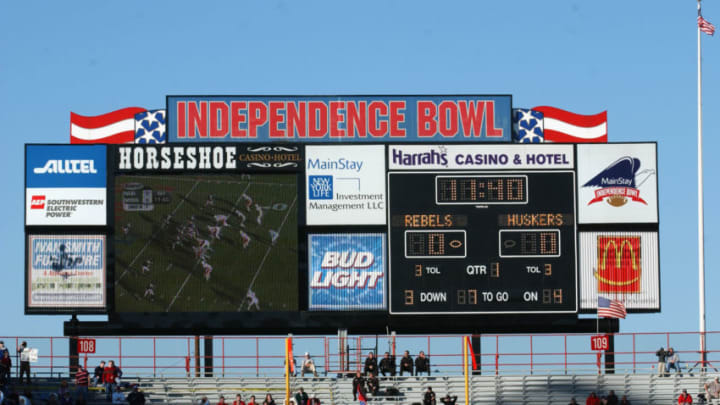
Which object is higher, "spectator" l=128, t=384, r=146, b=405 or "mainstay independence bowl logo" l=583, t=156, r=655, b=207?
"mainstay independence bowl logo" l=583, t=156, r=655, b=207

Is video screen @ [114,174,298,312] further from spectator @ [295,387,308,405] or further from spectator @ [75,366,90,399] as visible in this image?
spectator @ [295,387,308,405]

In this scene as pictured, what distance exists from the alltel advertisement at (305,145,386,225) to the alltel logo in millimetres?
7602

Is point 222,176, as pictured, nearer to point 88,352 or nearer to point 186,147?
point 186,147

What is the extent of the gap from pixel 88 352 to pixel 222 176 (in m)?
6.40

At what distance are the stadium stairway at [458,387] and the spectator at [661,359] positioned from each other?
0.78 feet

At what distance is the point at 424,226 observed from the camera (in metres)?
45.0

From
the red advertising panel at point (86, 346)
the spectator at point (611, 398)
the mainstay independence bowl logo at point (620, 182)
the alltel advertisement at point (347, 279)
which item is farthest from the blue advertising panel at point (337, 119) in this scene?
the spectator at point (611, 398)

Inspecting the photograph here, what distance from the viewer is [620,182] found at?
4578 centimetres

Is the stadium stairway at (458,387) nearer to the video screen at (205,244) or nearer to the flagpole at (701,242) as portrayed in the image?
the flagpole at (701,242)

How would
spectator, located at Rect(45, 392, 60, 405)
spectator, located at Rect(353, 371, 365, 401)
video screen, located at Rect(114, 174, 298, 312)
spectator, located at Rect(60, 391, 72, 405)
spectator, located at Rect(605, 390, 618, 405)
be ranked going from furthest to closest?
video screen, located at Rect(114, 174, 298, 312)
spectator, located at Rect(353, 371, 365, 401)
spectator, located at Rect(605, 390, 618, 405)
spectator, located at Rect(60, 391, 72, 405)
spectator, located at Rect(45, 392, 60, 405)

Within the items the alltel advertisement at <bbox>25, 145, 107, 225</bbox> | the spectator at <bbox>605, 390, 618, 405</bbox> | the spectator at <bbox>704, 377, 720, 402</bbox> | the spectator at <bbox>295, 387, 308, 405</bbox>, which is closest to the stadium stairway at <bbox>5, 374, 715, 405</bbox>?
the spectator at <bbox>704, 377, 720, 402</bbox>

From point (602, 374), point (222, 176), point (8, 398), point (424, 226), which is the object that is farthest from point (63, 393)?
point (602, 374)

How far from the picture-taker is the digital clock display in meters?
45.1

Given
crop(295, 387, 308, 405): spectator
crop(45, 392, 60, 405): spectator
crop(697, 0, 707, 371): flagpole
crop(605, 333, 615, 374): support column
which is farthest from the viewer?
crop(697, 0, 707, 371): flagpole
